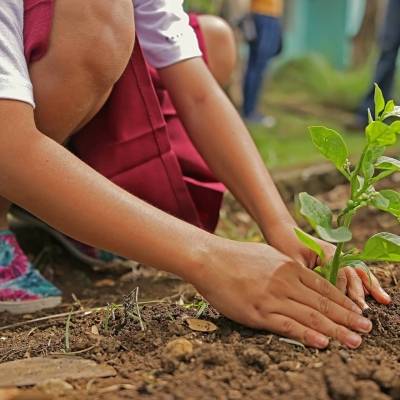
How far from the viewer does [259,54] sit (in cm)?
559

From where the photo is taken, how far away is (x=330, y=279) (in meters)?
1.41

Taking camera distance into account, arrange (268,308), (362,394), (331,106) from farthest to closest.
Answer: (331,106) < (268,308) < (362,394)

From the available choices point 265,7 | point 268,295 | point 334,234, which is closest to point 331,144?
point 334,234

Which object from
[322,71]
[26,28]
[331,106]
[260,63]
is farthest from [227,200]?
[322,71]

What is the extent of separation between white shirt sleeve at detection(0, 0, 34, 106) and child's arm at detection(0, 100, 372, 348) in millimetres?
26

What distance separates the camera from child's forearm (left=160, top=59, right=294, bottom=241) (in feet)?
5.99

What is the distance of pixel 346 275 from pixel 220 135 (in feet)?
1.86

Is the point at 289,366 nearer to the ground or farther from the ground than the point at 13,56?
nearer to the ground

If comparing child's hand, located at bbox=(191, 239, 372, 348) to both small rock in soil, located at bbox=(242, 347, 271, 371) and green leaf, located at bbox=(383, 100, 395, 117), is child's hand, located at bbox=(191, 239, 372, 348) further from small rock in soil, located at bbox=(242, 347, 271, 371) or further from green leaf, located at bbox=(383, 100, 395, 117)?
green leaf, located at bbox=(383, 100, 395, 117)

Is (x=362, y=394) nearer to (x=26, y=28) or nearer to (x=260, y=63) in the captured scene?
(x=26, y=28)

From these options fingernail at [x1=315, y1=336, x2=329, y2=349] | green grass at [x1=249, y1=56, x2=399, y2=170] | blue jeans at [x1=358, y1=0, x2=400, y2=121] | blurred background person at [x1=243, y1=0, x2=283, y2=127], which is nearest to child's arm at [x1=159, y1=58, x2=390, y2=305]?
fingernail at [x1=315, y1=336, x2=329, y2=349]

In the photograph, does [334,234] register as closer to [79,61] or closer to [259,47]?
[79,61]

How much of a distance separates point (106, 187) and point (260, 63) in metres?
4.42

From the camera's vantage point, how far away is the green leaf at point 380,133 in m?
1.29
